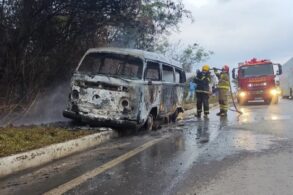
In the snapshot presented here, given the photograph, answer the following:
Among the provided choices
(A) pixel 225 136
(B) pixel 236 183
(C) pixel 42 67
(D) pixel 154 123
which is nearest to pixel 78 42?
(C) pixel 42 67

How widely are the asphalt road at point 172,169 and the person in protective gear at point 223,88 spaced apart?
658 cm

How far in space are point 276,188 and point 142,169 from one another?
1981 mm

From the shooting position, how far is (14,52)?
12.2 m

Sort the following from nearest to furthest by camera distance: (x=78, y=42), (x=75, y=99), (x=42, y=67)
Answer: (x=75, y=99)
(x=42, y=67)
(x=78, y=42)

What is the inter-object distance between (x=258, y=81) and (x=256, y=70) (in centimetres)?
68

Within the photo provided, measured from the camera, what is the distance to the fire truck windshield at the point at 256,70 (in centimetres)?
2616

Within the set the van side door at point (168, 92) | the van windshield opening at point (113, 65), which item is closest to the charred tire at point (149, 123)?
the van side door at point (168, 92)

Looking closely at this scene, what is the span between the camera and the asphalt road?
531cm

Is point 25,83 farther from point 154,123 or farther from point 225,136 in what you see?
point 225,136

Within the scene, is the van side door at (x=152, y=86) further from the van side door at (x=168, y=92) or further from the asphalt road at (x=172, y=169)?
the asphalt road at (x=172, y=169)

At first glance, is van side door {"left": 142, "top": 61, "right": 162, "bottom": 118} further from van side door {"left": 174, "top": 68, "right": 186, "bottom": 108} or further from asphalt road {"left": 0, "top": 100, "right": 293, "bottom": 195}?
van side door {"left": 174, "top": 68, "right": 186, "bottom": 108}

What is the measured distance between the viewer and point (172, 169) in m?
6.41

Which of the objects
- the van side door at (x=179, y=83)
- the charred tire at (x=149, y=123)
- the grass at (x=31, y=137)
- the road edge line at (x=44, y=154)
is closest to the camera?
the road edge line at (x=44, y=154)

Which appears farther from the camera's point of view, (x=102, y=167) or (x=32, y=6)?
(x=32, y=6)
